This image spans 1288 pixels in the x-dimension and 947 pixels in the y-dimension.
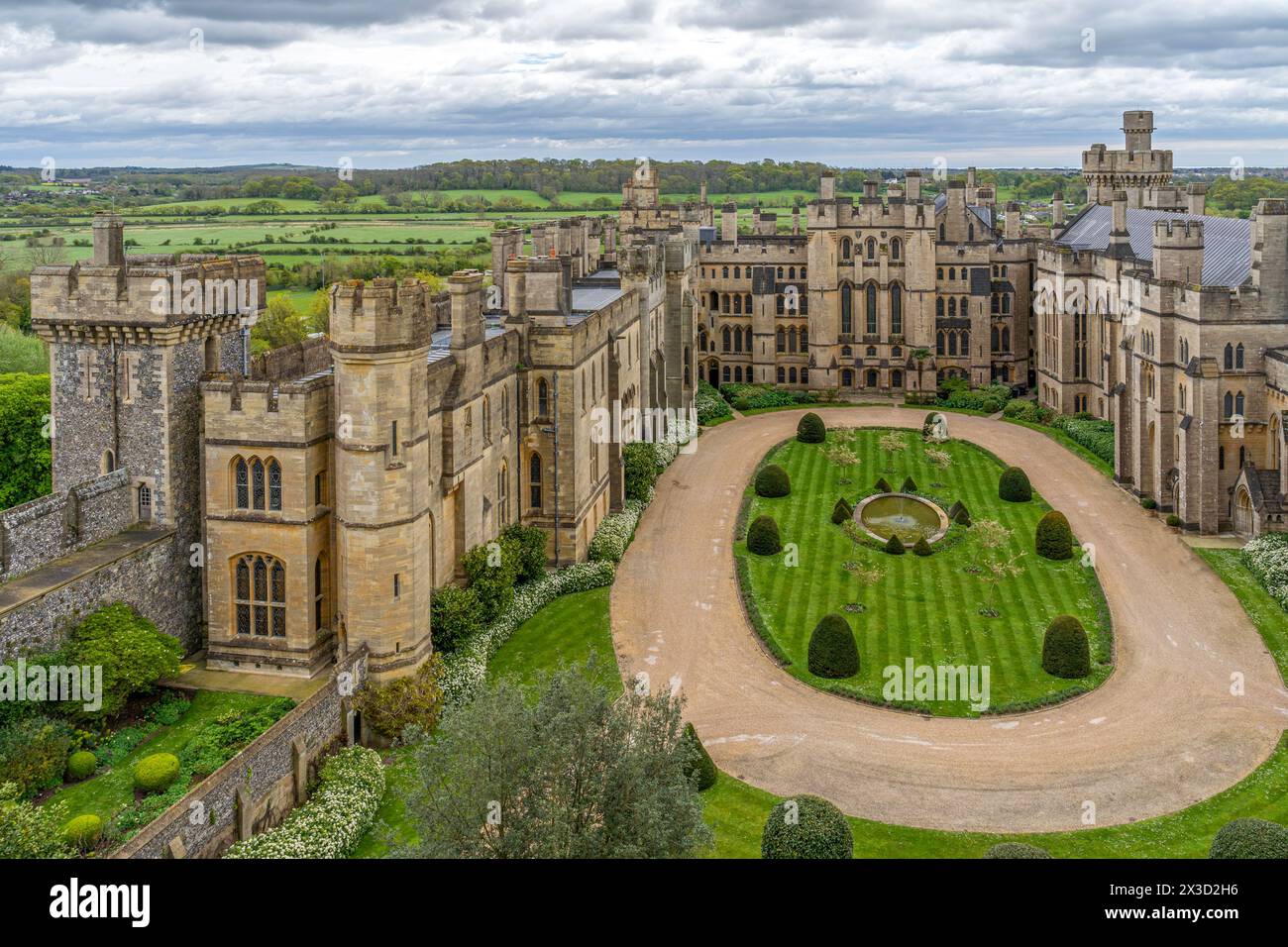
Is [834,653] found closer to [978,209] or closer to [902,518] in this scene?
[902,518]

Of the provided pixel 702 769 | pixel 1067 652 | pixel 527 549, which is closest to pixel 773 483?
pixel 527 549

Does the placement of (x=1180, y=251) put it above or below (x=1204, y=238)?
below

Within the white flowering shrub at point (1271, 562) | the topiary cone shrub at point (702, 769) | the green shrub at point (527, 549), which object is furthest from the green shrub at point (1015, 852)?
the white flowering shrub at point (1271, 562)

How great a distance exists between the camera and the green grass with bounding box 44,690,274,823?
76.7 ft

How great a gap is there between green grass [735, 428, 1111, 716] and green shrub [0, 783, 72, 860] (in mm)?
21052

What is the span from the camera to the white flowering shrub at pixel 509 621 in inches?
1220

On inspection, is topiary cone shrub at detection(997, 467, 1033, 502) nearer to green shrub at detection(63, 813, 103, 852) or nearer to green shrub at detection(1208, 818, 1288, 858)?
green shrub at detection(1208, 818, 1288, 858)

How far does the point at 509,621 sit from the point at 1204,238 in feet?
136

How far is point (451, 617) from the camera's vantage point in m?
32.2

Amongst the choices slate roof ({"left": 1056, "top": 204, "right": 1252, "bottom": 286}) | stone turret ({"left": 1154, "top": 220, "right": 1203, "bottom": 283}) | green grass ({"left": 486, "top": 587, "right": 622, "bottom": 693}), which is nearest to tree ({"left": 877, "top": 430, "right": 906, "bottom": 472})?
stone turret ({"left": 1154, "top": 220, "right": 1203, "bottom": 283})
